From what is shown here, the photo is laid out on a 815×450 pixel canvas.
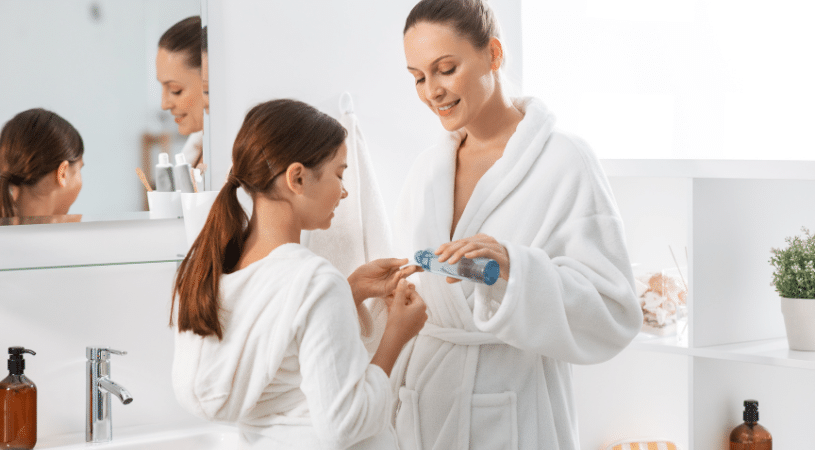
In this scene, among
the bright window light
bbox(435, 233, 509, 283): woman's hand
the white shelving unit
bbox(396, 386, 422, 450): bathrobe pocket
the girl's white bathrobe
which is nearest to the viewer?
bbox(435, 233, 509, 283): woman's hand

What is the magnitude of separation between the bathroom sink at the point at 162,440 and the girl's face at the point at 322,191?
58cm

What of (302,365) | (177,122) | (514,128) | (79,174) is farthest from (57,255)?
(514,128)

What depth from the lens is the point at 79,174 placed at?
137 cm

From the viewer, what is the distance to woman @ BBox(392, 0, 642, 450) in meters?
1.27

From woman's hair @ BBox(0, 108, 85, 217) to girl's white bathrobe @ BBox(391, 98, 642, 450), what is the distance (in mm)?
643

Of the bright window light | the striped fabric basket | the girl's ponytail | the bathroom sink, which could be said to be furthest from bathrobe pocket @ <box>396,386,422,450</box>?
the bright window light

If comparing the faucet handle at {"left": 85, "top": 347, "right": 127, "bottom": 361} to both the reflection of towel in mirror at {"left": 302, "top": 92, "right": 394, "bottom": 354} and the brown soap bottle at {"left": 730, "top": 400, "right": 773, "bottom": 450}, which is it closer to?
the reflection of towel in mirror at {"left": 302, "top": 92, "right": 394, "bottom": 354}

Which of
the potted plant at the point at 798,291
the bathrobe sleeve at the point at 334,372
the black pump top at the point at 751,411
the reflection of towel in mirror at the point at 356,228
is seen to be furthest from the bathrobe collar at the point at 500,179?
the black pump top at the point at 751,411

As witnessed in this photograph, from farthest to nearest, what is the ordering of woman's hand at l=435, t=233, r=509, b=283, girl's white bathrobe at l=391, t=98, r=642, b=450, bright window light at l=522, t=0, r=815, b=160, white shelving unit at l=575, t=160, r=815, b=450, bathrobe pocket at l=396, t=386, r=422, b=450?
bright window light at l=522, t=0, r=815, b=160 → white shelving unit at l=575, t=160, r=815, b=450 → bathrobe pocket at l=396, t=386, r=422, b=450 → girl's white bathrobe at l=391, t=98, r=642, b=450 → woman's hand at l=435, t=233, r=509, b=283

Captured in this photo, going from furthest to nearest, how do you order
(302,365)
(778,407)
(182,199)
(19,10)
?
(778,407) → (182,199) → (19,10) → (302,365)

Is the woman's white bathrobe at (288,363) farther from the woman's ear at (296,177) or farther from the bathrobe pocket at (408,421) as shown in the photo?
the bathrobe pocket at (408,421)

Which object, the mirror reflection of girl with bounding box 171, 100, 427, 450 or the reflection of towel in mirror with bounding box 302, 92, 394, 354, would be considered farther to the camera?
the reflection of towel in mirror with bounding box 302, 92, 394, 354

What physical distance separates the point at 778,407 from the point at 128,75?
4.69 ft

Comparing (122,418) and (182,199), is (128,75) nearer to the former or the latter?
(182,199)
